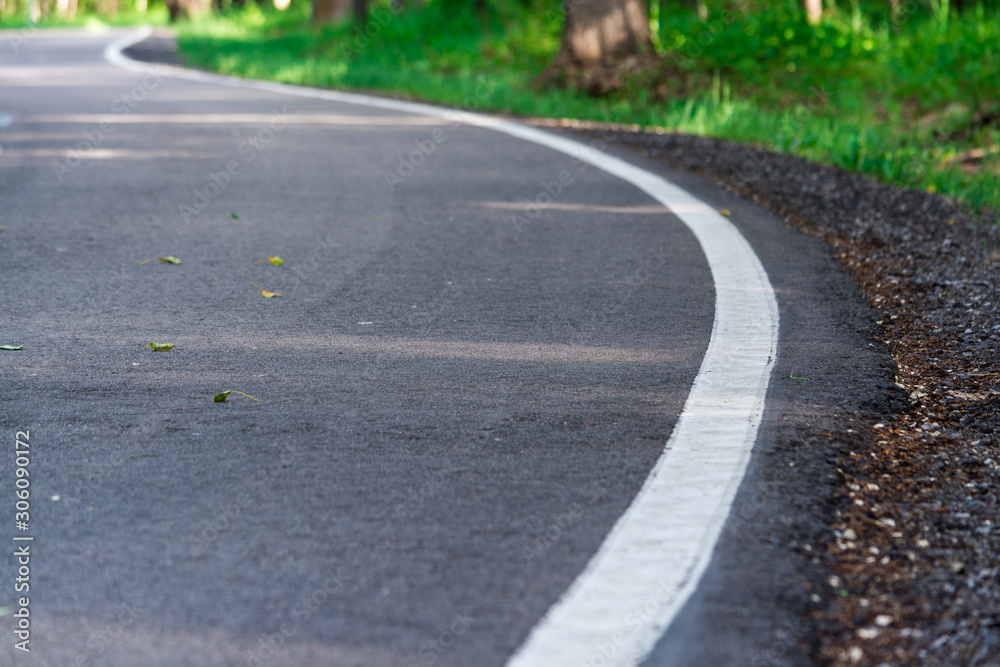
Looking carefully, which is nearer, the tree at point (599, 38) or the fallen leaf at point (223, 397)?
the fallen leaf at point (223, 397)

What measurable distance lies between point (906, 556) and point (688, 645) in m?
0.71

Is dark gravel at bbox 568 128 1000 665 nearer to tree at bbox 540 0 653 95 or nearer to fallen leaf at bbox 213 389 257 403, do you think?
fallen leaf at bbox 213 389 257 403

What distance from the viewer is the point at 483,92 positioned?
47.3 feet

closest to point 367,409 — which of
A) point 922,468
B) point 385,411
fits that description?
point 385,411

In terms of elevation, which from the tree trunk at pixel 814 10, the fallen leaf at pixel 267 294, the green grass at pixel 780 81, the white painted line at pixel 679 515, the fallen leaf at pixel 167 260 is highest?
the tree trunk at pixel 814 10

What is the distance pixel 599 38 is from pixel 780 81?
2.48m

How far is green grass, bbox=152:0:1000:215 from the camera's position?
951 centimetres

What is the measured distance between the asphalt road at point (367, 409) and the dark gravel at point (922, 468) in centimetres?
12

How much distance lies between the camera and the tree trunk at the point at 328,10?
30.4 m

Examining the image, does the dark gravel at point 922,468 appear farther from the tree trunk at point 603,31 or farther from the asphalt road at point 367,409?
the tree trunk at point 603,31

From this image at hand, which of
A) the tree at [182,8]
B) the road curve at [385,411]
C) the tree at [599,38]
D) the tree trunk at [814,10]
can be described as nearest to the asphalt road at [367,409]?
the road curve at [385,411]

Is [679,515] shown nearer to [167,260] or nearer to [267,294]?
[267,294]

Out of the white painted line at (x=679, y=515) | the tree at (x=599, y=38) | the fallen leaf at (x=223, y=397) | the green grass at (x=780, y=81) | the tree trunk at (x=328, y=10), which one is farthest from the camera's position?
the tree trunk at (x=328, y=10)

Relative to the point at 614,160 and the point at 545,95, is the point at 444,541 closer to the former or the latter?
the point at 614,160
